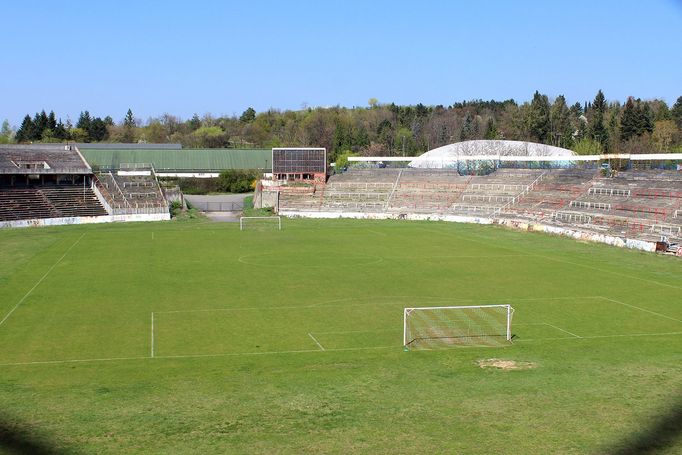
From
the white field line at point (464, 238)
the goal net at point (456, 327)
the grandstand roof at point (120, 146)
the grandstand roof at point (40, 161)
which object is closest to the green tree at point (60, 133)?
the grandstand roof at point (120, 146)

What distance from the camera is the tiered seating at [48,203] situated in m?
61.2

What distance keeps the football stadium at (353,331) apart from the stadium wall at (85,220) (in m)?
0.25

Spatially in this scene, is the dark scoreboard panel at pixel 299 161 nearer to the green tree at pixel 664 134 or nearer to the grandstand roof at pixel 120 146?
the grandstand roof at pixel 120 146

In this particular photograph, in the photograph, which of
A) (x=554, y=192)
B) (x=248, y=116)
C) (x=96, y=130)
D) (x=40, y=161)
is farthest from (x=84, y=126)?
(x=554, y=192)

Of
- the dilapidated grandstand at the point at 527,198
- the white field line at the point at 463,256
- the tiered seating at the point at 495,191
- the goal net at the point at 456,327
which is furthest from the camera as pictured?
the tiered seating at the point at 495,191

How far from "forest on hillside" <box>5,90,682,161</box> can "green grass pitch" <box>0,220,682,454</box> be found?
65.8 m

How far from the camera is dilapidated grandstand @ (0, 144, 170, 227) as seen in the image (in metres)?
62.2

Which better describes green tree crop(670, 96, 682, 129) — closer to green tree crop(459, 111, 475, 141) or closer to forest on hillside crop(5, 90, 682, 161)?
forest on hillside crop(5, 90, 682, 161)

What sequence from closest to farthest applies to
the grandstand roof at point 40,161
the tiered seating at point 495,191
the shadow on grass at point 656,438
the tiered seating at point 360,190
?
1. the shadow on grass at point 656,438
2. the tiered seating at point 495,191
3. the grandstand roof at point 40,161
4. the tiered seating at point 360,190

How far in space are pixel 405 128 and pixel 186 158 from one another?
63865mm

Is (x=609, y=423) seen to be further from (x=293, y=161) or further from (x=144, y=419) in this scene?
(x=293, y=161)

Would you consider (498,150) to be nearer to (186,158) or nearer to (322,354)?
(186,158)

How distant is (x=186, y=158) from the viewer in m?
102

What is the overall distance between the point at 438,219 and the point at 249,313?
141 feet
